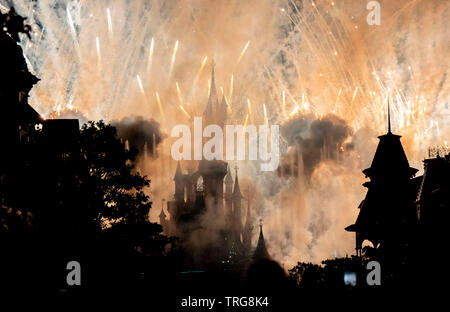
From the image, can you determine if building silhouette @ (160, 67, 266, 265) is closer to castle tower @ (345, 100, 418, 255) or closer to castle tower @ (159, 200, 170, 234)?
castle tower @ (159, 200, 170, 234)

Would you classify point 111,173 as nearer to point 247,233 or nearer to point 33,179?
point 33,179

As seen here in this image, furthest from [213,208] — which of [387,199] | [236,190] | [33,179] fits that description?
[33,179]

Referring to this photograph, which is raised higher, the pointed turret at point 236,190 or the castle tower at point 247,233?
the pointed turret at point 236,190

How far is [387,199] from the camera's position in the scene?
34438 millimetres

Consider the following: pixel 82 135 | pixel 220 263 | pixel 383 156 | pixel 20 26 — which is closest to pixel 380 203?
pixel 383 156

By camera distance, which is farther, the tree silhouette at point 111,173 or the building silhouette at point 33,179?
the tree silhouette at point 111,173

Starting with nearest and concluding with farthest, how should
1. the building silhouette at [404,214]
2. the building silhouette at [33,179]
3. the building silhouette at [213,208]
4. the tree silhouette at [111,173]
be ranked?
the building silhouette at [33,179], the building silhouette at [404,214], the tree silhouette at [111,173], the building silhouette at [213,208]

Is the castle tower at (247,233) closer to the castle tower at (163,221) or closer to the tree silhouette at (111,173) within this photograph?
the castle tower at (163,221)

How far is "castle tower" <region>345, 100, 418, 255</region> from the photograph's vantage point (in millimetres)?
32906

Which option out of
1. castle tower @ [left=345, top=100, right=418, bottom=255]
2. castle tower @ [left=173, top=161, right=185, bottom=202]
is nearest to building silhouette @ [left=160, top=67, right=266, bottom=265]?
castle tower @ [left=173, top=161, right=185, bottom=202]

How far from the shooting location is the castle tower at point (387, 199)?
3291 cm

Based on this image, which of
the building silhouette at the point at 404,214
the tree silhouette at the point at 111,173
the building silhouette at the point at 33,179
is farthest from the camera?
the tree silhouette at the point at 111,173

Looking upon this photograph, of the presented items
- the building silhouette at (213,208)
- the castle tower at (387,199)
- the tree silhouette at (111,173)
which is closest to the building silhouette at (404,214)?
the castle tower at (387,199)
